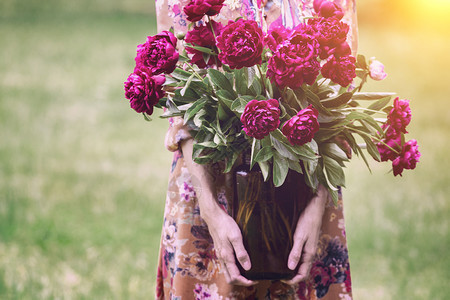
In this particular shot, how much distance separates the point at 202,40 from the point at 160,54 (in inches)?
3.9

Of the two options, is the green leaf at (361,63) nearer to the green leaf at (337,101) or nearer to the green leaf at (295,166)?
the green leaf at (337,101)

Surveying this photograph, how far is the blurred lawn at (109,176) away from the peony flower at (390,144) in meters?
2.12

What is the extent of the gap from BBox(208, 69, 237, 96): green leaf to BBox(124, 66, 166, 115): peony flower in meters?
0.12

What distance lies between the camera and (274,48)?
1.17 metres

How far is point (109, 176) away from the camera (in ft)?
16.3

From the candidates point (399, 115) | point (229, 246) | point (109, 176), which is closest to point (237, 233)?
point (229, 246)

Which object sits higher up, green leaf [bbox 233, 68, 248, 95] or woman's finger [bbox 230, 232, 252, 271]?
green leaf [bbox 233, 68, 248, 95]

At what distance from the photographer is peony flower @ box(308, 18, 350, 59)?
117cm

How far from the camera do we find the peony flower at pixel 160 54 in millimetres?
1232

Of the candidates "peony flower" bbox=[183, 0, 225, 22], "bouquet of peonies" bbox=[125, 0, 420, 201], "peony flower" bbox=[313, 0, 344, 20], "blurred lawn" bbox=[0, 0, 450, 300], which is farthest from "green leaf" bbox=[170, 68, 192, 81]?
"blurred lawn" bbox=[0, 0, 450, 300]

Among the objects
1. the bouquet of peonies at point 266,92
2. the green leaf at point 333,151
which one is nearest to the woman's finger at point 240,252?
the bouquet of peonies at point 266,92

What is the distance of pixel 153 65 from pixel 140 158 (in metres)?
4.18

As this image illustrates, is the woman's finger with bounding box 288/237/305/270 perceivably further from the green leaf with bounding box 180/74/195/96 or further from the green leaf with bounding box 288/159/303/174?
the green leaf with bounding box 180/74/195/96

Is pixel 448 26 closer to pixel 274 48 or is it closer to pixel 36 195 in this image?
pixel 36 195
